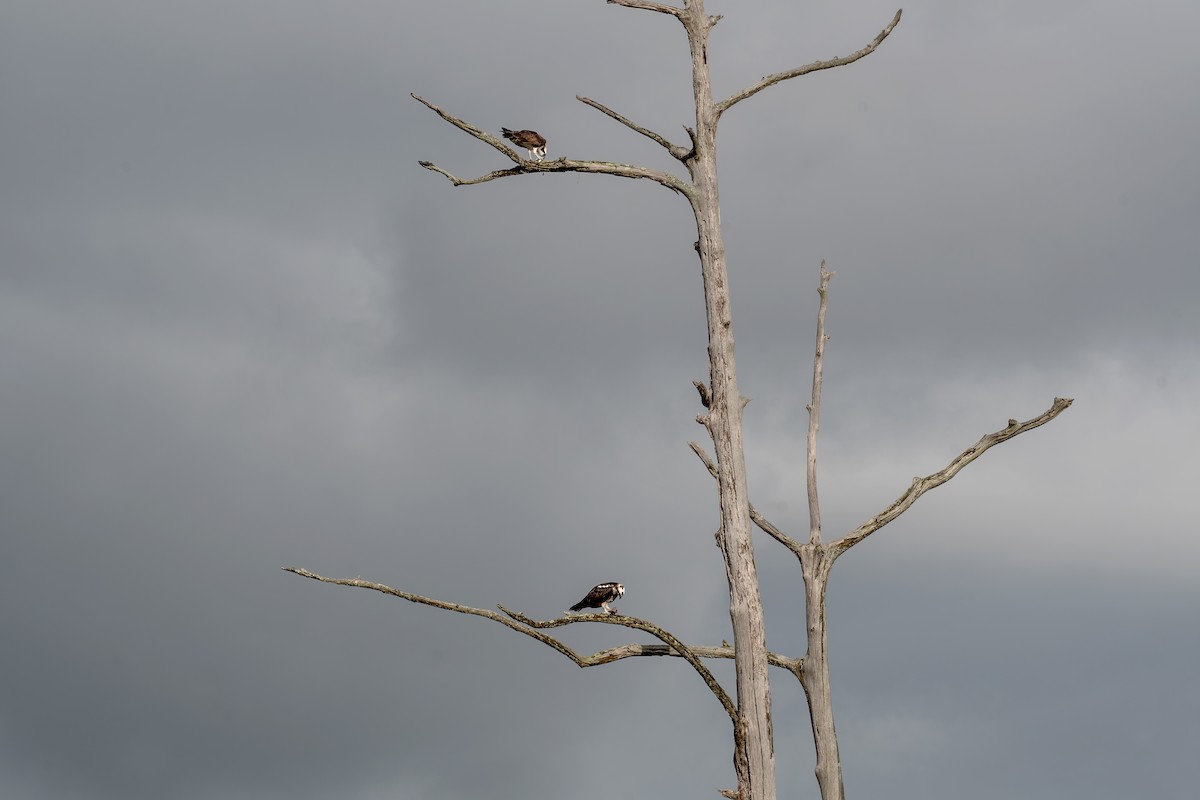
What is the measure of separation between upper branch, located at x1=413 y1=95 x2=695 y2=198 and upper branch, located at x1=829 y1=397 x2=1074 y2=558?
17.7ft

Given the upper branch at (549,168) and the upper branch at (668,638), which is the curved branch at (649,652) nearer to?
the upper branch at (668,638)

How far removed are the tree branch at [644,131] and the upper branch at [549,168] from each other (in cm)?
33

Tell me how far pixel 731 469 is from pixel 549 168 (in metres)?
4.02

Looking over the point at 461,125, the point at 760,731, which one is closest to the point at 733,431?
the point at 760,731

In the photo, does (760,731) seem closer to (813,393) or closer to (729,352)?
(729,352)

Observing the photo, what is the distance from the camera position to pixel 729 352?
16062mm

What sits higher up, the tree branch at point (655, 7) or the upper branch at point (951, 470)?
the tree branch at point (655, 7)

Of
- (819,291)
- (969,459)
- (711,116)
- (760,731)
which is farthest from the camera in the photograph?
(819,291)

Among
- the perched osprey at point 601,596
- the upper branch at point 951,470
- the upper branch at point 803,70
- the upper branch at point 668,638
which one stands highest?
the upper branch at point 803,70

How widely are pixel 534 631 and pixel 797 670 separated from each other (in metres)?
5.10

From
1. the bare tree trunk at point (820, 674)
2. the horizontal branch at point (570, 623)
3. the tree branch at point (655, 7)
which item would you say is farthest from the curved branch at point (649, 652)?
the tree branch at point (655, 7)

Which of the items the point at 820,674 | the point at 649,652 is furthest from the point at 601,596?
the point at 820,674

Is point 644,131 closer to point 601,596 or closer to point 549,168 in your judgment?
point 549,168

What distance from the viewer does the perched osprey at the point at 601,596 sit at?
17.0 meters
